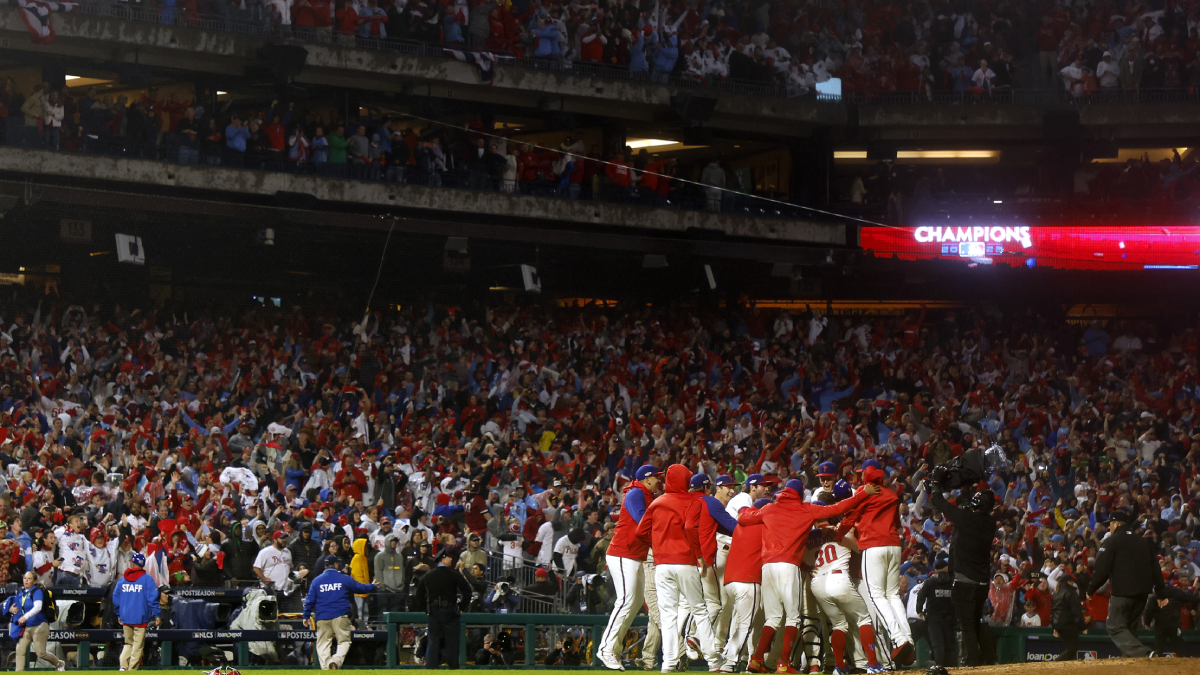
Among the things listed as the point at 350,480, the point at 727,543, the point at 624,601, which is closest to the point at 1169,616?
the point at 727,543

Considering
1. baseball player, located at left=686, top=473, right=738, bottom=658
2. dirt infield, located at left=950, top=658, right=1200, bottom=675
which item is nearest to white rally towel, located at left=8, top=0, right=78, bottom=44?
baseball player, located at left=686, top=473, right=738, bottom=658

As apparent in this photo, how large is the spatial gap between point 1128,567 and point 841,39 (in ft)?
70.0

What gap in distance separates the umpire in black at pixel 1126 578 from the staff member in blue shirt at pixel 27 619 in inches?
434

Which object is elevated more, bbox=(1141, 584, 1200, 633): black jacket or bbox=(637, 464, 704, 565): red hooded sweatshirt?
bbox=(637, 464, 704, 565): red hooded sweatshirt

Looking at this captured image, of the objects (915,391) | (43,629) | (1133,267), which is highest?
(1133,267)

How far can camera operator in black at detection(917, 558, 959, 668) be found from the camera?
1397cm

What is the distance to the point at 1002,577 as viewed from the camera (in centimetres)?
1773

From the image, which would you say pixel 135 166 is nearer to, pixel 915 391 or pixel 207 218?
pixel 207 218

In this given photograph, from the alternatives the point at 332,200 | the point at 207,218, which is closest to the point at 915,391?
the point at 332,200

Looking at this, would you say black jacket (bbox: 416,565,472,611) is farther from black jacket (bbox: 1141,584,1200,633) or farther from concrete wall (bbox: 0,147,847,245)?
concrete wall (bbox: 0,147,847,245)

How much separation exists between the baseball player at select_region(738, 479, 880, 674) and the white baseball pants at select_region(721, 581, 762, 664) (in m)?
0.14

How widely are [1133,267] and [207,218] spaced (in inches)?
768

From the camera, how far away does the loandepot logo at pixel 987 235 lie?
30312mm

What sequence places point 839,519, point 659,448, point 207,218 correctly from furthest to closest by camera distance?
point 207,218 → point 659,448 → point 839,519
